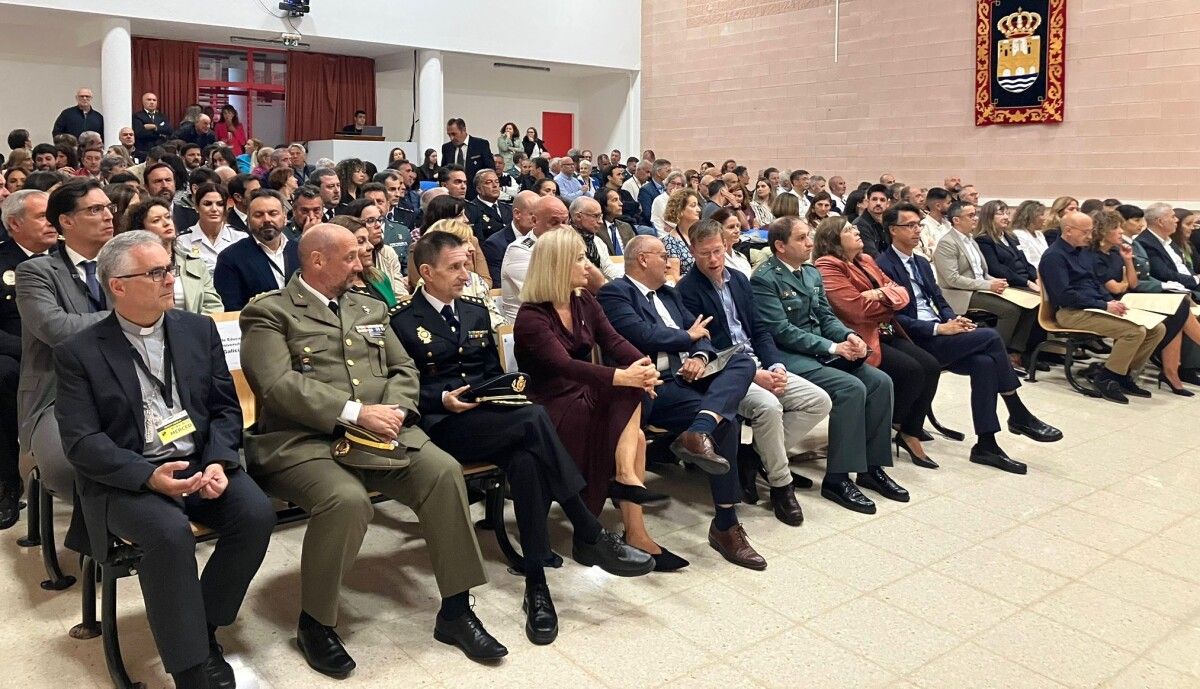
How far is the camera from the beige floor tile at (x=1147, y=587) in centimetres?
318

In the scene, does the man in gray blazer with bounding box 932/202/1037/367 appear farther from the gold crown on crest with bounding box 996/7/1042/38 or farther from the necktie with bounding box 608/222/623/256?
the gold crown on crest with bounding box 996/7/1042/38

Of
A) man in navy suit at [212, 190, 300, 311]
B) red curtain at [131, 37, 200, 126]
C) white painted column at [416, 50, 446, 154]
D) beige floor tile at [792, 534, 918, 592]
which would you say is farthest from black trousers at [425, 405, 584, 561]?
red curtain at [131, 37, 200, 126]

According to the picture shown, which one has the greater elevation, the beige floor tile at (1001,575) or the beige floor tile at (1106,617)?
the beige floor tile at (1001,575)

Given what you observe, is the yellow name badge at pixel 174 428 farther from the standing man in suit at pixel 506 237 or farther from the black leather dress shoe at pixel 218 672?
the standing man in suit at pixel 506 237

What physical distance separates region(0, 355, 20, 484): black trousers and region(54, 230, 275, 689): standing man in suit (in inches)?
51.5

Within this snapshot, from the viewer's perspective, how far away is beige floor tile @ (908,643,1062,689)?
8.70ft

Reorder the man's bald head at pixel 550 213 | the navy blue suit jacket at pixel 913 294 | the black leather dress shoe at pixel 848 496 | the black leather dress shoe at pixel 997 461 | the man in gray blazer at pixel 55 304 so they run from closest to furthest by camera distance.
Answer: the man in gray blazer at pixel 55 304 → the black leather dress shoe at pixel 848 496 → the black leather dress shoe at pixel 997 461 → the man's bald head at pixel 550 213 → the navy blue suit jacket at pixel 913 294

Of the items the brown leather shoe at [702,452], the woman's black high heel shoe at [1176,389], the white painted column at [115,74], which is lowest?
the woman's black high heel shoe at [1176,389]

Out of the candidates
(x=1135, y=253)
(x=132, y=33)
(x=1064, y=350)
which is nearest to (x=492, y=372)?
(x=1064, y=350)

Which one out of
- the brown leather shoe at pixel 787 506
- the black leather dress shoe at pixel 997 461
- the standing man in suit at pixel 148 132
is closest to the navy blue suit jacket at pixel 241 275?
the brown leather shoe at pixel 787 506

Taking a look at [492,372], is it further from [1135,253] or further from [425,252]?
[1135,253]

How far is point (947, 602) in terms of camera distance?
3184mm

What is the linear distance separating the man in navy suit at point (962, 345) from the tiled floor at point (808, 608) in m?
0.53

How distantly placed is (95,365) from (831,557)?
2.52 meters
